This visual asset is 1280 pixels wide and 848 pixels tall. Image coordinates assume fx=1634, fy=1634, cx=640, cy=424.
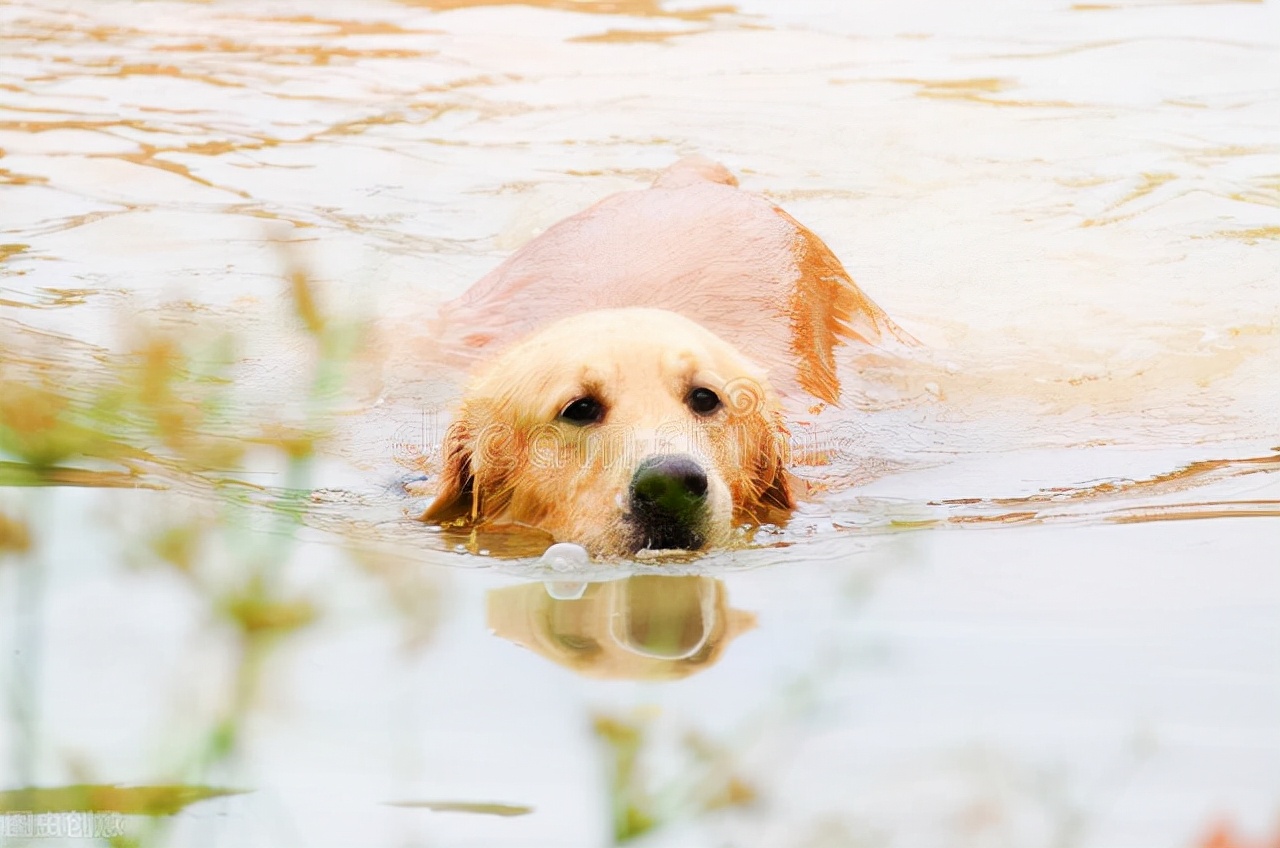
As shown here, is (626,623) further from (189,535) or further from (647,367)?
(189,535)

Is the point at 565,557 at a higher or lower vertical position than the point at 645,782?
lower

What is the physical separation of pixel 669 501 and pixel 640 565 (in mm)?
182

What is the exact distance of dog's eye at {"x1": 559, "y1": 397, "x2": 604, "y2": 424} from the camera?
180 inches

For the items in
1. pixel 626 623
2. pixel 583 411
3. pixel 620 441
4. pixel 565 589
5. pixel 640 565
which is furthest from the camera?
pixel 583 411

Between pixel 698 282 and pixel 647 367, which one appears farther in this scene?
pixel 698 282

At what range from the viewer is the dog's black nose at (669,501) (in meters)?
4.24

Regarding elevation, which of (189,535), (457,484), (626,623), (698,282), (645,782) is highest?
(189,535)

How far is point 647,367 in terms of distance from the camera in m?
4.59

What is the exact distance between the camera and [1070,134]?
32.9ft

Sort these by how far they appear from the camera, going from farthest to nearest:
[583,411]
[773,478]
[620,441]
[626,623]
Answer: [773,478] < [583,411] < [620,441] < [626,623]

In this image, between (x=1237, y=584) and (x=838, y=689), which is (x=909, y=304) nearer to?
(x=1237, y=584)

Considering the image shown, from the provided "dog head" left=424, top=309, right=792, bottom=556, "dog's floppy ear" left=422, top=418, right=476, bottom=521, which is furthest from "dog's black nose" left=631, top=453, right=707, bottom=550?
"dog's floppy ear" left=422, top=418, right=476, bottom=521

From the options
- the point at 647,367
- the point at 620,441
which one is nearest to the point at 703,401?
the point at 647,367

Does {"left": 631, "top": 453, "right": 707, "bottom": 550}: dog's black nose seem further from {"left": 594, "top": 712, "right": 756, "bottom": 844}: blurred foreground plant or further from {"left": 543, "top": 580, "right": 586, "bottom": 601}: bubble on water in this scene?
{"left": 594, "top": 712, "right": 756, "bottom": 844}: blurred foreground plant
